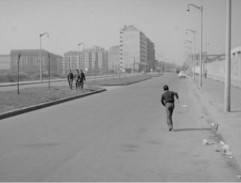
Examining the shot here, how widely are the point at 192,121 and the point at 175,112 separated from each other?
2.66 meters

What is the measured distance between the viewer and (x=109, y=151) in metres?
7.71

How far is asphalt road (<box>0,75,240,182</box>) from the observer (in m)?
5.93

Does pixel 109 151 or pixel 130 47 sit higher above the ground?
pixel 130 47

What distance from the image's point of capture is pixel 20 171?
6.12m

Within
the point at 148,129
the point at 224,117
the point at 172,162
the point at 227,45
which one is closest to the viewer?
the point at 172,162

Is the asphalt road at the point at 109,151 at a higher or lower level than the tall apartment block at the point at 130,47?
lower

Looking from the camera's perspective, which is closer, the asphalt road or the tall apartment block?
the asphalt road

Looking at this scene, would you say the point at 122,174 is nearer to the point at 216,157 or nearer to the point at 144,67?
the point at 216,157

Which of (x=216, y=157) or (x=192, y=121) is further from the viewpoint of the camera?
(x=192, y=121)

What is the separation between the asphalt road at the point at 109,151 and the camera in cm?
593

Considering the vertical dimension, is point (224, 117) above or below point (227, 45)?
below

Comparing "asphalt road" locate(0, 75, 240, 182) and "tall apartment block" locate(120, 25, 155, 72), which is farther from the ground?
"tall apartment block" locate(120, 25, 155, 72)

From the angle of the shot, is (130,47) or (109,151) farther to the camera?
(130,47)

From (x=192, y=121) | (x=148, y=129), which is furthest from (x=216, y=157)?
(x=192, y=121)
